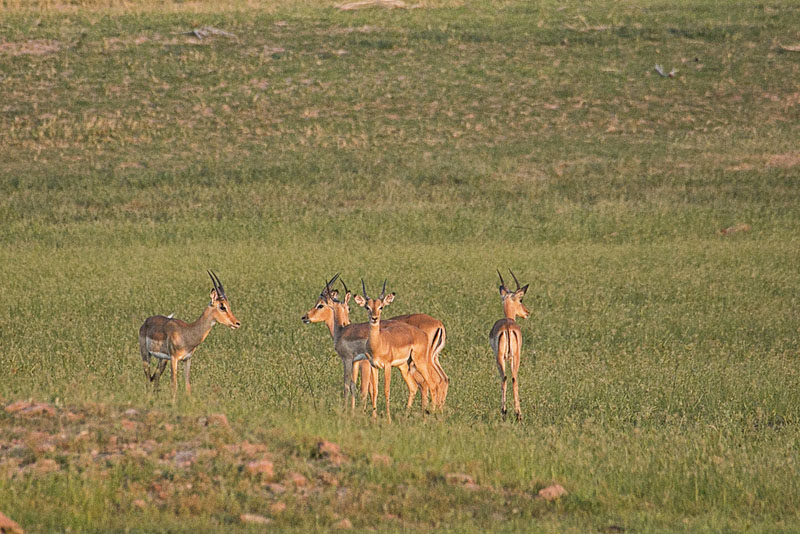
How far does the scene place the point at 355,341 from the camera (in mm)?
13438

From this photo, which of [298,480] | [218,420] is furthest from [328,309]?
[298,480]

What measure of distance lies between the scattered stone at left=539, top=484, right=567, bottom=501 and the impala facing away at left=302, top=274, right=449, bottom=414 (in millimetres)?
3126

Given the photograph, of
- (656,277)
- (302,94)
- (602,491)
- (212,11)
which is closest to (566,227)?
(656,277)

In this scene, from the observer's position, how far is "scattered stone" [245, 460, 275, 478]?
9.51 metres

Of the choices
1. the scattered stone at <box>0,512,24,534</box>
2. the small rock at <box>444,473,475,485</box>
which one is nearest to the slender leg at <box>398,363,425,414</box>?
the small rock at <box>444,473,475,485</box>

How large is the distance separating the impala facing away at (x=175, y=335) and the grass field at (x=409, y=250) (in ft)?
1.72

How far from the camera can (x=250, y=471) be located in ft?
31.2

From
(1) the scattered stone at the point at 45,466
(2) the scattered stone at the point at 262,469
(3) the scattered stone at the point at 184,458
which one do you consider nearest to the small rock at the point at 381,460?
(2) the scattered stone at the point at 262,469

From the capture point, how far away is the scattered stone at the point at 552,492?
9.73 meters

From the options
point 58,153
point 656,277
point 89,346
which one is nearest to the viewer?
point 89,346

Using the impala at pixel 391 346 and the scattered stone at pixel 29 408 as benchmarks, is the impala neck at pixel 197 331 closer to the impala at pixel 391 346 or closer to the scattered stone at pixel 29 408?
the impala at pixel 391 346

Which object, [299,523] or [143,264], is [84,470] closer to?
[299,523]

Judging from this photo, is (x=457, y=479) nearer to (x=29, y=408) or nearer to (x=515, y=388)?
(x=515, y=388)

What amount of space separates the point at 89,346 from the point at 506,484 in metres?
10.0
